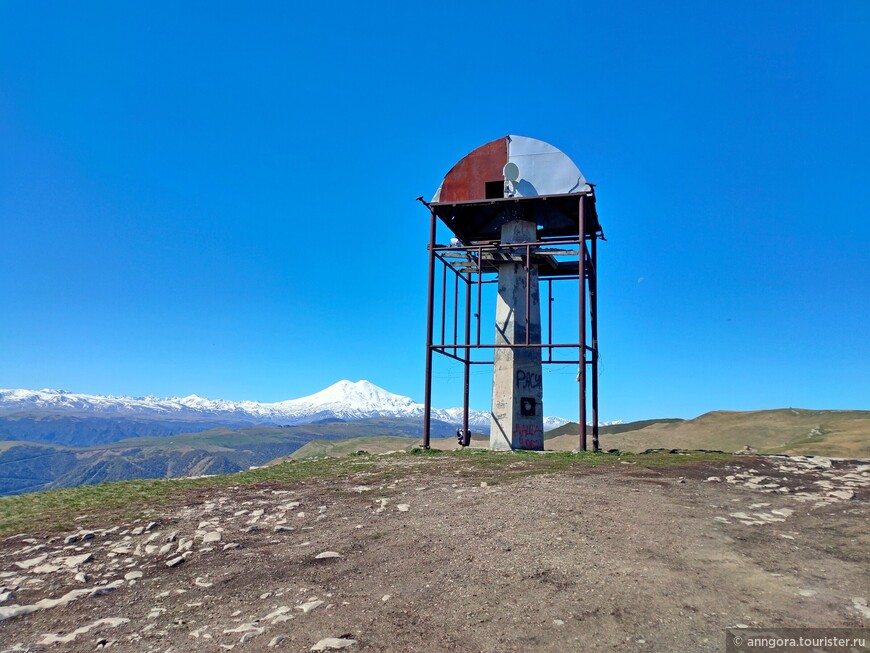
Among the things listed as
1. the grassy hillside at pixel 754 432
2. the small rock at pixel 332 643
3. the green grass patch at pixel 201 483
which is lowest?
the small rock at pixel 332 643

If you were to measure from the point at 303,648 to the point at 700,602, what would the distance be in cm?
476

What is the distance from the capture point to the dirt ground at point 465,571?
22.6 ft

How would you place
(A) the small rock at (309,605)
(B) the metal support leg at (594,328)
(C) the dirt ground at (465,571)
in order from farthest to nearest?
1. (B) the metal support leg at (594,328)
2. (A) the small rock at (309,605)
3. (C) the dirt ground at (465,571)

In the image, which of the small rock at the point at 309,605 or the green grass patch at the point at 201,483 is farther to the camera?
the green grass patch at the point at 201,483

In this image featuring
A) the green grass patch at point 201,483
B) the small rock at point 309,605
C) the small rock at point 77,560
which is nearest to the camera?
the small rock at point 309,605

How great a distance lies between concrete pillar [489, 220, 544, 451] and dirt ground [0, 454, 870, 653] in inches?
581

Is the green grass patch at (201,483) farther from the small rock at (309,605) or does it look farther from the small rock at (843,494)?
the small rock at (309,605)

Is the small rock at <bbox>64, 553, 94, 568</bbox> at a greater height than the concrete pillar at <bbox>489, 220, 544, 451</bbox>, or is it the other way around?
the concrete pillar at <bbox>489, 220, 544, 451</bbox>

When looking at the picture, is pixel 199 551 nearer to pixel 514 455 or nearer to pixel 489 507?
pixel 489 507

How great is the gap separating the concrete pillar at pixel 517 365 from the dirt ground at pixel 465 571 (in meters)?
14.8

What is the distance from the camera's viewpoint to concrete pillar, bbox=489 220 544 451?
28875mm

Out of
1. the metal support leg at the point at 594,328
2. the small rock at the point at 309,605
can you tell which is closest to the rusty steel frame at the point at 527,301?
the metal support leg at the point at 594,328

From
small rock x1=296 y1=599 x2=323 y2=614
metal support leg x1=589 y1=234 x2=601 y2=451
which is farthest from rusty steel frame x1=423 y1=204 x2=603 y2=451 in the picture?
small rock x1=296 y1=599 x2=323 y2=614

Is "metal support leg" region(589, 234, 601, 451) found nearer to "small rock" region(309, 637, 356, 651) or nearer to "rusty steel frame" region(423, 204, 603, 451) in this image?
"rusty steel frame" region(423, 204, 603, 451)
